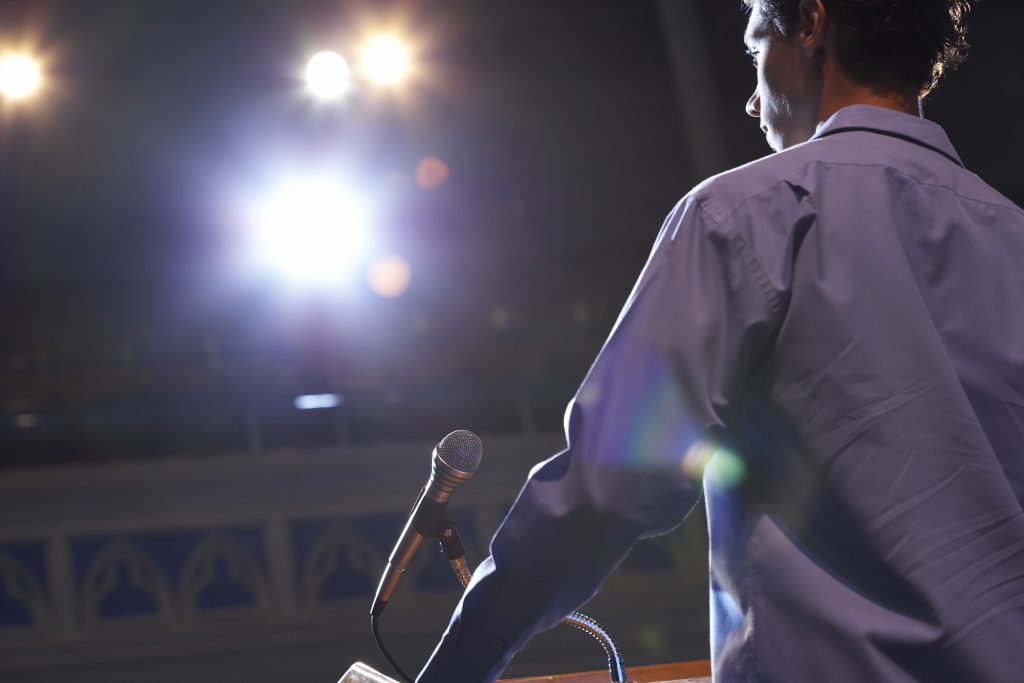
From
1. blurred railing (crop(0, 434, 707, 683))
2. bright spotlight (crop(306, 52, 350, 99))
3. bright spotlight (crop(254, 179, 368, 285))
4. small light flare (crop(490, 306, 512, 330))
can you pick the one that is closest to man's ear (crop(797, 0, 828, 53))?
blurred railing (crop(0, 434, 707, 683))

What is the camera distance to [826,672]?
68cm

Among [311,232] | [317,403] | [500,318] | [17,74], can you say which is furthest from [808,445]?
[17,74]

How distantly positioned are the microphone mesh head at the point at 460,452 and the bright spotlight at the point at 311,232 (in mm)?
5960

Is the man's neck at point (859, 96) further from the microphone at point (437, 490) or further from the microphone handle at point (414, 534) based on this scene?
the microphone handle at point (414, 534)

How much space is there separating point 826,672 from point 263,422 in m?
5.25

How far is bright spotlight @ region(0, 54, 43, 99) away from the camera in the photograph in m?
6.24

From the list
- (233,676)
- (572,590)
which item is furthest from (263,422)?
(572,590)

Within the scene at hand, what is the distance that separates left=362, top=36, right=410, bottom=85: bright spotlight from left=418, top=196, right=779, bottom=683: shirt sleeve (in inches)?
223

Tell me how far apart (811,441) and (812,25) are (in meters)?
0.43

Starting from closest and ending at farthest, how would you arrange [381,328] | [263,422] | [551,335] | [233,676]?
1. [233,676]
2. [263,422]
3. [551,335]
4. [381,328]

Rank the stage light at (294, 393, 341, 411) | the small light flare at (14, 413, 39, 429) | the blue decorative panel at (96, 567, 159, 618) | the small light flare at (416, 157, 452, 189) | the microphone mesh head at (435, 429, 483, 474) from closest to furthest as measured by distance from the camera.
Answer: the microphone mesh head at (435, 429, 483, 474), the blue decorative panel at (96, 567, 159, 618), the small light flare at (14, 413, 39, 429), the stage light at (294, 393, 341, 411), the small light flare at (416, 157, 452, 189)

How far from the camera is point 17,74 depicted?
6277mm

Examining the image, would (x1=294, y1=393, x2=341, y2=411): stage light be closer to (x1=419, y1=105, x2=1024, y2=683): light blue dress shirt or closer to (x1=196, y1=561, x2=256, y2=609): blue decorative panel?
(x1=196, y1=561, x2=256, y2=609): blue decorative panel

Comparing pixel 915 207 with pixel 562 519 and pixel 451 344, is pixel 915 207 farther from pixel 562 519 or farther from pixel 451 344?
pixel 451 344
